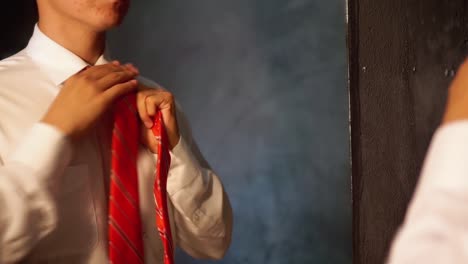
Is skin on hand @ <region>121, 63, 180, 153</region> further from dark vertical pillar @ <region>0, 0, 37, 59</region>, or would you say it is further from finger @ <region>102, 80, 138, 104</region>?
dark vertical pillar @ <region>0, 0, 37, 59</region>

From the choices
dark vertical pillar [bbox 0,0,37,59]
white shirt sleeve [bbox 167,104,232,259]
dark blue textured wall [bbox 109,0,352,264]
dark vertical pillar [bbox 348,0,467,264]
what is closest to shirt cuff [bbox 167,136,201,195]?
white shirt sleeve [bbox 167,104,232,259]

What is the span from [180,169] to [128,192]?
3.1 inches

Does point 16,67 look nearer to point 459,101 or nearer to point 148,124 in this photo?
point 148,124

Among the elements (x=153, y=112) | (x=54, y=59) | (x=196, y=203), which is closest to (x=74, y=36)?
(x=54, y=59)

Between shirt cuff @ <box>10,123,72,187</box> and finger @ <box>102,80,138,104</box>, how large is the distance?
74 millimetres

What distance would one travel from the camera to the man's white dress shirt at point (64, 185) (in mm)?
606

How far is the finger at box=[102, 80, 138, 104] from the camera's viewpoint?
686 millimetres

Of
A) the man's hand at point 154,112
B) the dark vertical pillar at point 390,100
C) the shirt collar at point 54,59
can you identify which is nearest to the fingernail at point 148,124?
the man's hand at point 154,112

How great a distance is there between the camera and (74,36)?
745mm

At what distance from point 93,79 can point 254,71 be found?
28cm

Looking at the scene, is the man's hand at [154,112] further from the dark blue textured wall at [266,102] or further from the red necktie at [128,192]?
the dark blue textured wall at [266,102]

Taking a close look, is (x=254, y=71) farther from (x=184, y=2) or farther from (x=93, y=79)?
(x=93, y=79)

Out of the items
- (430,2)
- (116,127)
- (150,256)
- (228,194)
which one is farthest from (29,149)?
(430,2)

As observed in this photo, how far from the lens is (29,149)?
616mm
